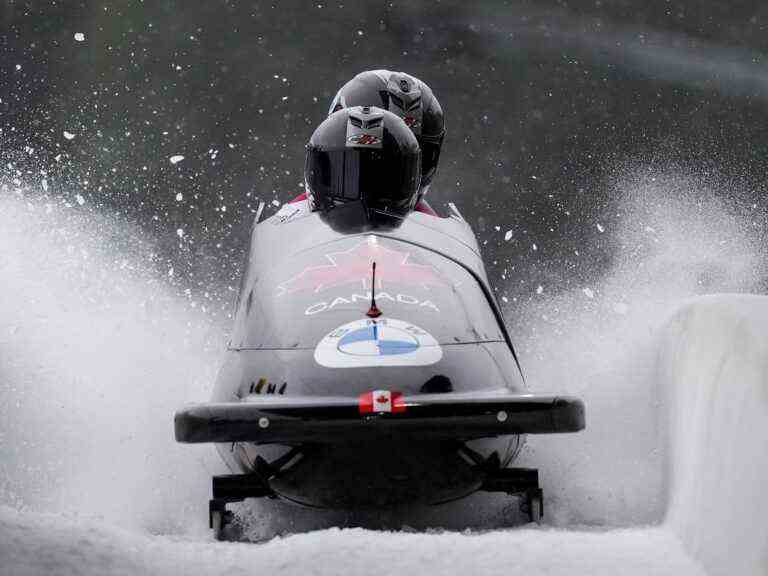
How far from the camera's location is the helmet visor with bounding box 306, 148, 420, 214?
154 inches

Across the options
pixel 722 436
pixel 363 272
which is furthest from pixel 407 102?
pixel 722 436

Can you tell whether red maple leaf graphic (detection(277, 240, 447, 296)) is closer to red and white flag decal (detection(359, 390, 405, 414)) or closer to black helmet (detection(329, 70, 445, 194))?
red and white flag decal (detection(359, 390, 405, 414))

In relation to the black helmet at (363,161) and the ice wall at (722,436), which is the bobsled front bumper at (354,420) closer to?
the ice wall at (722,436)

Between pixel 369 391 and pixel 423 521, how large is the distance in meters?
0.63

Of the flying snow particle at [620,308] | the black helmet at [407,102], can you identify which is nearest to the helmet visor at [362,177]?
the black helmet at [407,102]

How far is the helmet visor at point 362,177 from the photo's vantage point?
3.91 meters

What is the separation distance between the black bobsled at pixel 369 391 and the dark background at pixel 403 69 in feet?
14.9

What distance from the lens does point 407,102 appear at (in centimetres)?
525

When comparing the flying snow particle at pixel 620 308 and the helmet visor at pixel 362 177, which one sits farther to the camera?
the flying snow particle at pixel 620 308

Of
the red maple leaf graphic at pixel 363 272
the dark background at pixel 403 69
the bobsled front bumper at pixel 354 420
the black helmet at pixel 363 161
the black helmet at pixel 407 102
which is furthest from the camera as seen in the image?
the dark background at pixel 403 69

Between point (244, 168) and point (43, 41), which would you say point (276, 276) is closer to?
point (244, 168)

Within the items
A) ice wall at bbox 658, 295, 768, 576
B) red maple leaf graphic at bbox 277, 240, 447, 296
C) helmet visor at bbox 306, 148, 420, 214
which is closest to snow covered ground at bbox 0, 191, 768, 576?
ice wall at bbox 658, 295, 768, 576

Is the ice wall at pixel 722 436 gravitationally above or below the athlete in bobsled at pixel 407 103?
below

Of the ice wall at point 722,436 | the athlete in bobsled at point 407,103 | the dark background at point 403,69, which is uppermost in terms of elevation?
the dark background at point 403,69
